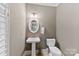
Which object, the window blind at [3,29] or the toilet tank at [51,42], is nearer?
the window blind at [3,29]

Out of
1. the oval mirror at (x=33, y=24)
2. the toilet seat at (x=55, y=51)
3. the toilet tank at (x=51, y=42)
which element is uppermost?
the oval mirror at (x=33, y=24)

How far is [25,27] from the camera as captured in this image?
1.46m

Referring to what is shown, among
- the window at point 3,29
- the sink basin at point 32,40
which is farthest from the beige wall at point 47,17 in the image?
the window at point 3,29

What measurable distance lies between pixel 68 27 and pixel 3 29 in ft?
2.72

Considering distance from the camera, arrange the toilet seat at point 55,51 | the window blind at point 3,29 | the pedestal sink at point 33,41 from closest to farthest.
Result: the window blind at point 3,29
the toilet seat at point 55,51
the pedestal sink at point 33,41

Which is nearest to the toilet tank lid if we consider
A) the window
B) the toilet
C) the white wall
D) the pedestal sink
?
the toilet

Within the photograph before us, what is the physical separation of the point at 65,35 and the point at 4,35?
2.64 ft

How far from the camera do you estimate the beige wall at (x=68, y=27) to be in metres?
1.39

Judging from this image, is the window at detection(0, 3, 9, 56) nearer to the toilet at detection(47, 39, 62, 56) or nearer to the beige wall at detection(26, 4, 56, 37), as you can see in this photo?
the beige wall at detection(26, 4, 56, 37)

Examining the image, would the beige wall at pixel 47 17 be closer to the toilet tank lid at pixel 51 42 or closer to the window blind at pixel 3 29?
the toilet tank lid at pixel 51 42

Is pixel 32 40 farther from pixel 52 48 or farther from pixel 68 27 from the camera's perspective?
pixel 68 27

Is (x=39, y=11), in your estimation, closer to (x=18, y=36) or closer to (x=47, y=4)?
(x=47, y=4)

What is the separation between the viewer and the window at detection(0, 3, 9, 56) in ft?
4.02

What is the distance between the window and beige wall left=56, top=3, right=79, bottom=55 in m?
0.68
